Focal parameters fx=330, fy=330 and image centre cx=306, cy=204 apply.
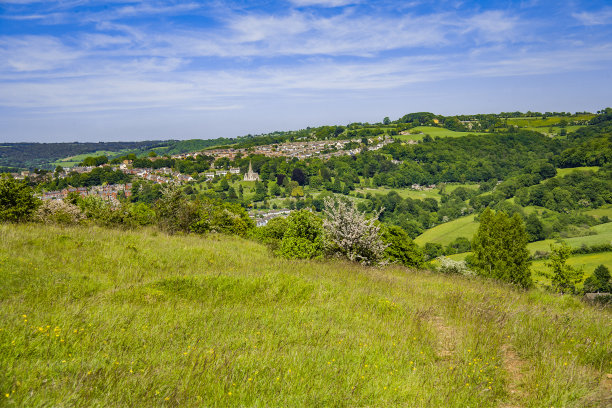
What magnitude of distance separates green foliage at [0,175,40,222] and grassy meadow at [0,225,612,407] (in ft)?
30.6

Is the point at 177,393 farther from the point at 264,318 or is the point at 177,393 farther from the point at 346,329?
the point at 346,329

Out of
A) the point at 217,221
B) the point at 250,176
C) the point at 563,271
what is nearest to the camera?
the point at 563,271

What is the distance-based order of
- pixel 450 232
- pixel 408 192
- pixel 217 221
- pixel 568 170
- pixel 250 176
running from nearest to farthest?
pixel 217 221 → pixel 450 232 → pixel 568 170 → pixel 408 192 → pixel 250 176

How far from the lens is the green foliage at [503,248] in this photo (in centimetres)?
3341

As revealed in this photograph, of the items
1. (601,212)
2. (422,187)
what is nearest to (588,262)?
(601,212)

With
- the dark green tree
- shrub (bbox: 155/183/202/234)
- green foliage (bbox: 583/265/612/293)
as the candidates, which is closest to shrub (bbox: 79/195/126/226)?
shrub (bbox: 155/183/202/234)

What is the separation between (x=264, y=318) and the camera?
5.73 m

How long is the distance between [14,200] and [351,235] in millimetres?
16337

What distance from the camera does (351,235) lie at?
42.5 ft

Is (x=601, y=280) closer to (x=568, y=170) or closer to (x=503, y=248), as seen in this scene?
(x=503, y=248)

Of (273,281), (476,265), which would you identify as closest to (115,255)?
(273,281)

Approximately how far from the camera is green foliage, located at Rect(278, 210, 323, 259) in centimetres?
1328

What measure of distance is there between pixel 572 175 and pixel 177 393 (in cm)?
15633

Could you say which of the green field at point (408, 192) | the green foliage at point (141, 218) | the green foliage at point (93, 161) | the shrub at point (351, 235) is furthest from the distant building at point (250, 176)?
the shrub at point (351, 235)
